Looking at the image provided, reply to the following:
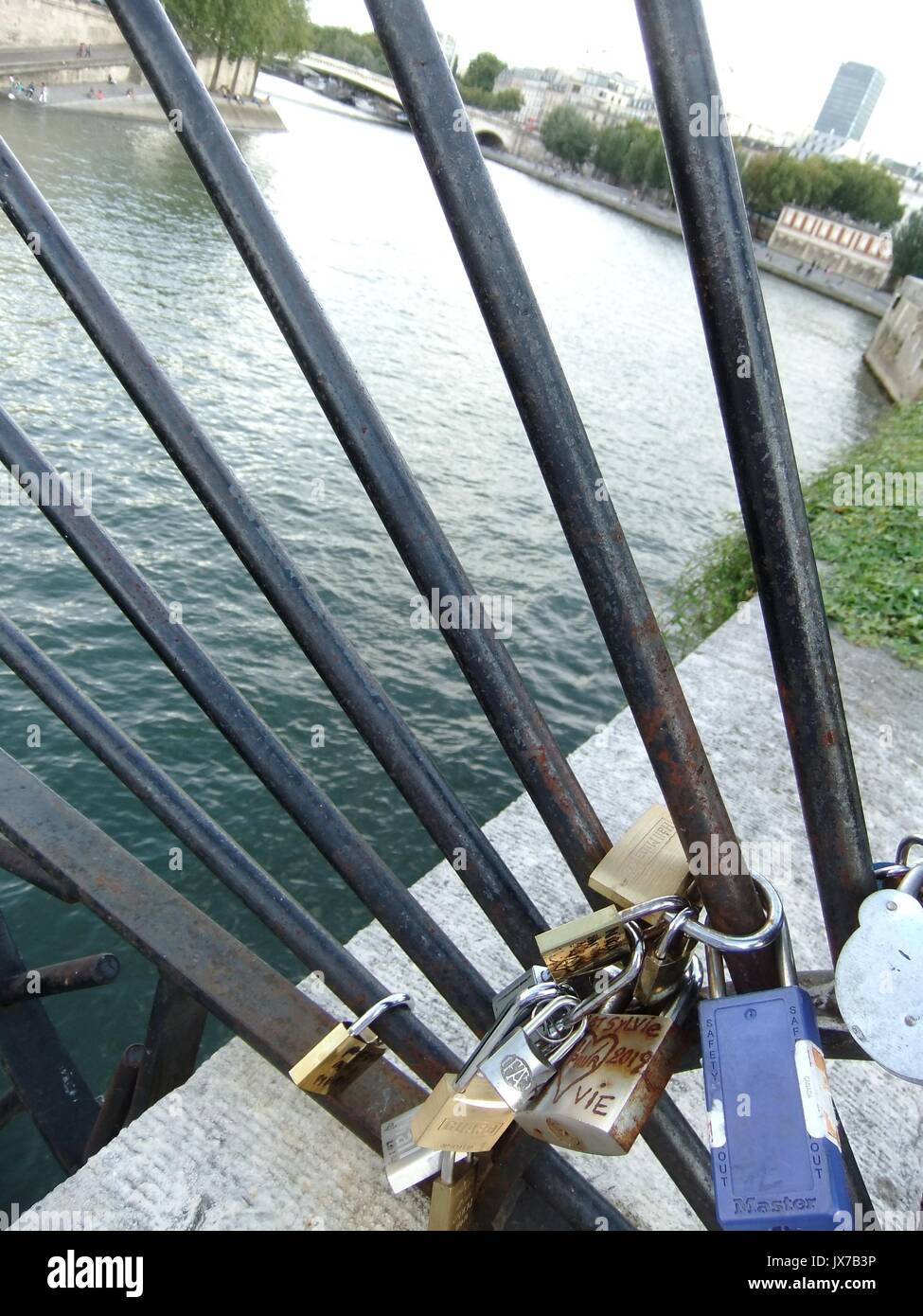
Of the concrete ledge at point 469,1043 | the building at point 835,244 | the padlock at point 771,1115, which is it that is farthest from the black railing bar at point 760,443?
the building at point 835,244

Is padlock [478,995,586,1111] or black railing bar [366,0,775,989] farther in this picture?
padlock [478,995,586,1111]

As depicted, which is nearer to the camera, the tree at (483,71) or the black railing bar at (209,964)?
the black railing bar at (209,964)

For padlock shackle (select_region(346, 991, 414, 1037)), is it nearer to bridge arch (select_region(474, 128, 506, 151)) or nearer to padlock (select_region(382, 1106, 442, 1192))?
padlock (select_region(382, 1106, 442, 1192))

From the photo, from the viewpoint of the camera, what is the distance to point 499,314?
1.13m

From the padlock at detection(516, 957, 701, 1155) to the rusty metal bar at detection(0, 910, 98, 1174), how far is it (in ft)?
9.22

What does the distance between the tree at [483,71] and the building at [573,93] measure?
1730 mm

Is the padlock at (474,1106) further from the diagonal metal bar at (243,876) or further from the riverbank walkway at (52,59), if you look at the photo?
the riverbank walkway at (52,59)

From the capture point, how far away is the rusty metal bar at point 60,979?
11.4ft

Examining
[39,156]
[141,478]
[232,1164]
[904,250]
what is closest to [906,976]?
[232,1164]

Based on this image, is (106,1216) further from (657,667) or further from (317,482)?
(317,482)

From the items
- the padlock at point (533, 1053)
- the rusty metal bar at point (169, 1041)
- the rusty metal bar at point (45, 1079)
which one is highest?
the padlock at point (533, 1053)

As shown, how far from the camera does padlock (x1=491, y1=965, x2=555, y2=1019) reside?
1447 millimetres

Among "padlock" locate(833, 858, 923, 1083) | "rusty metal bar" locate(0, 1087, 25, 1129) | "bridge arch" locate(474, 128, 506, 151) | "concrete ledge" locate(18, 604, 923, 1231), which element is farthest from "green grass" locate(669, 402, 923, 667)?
"bridge arch" locate(474, 128, 506, 151)

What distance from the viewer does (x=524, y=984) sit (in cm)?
151
